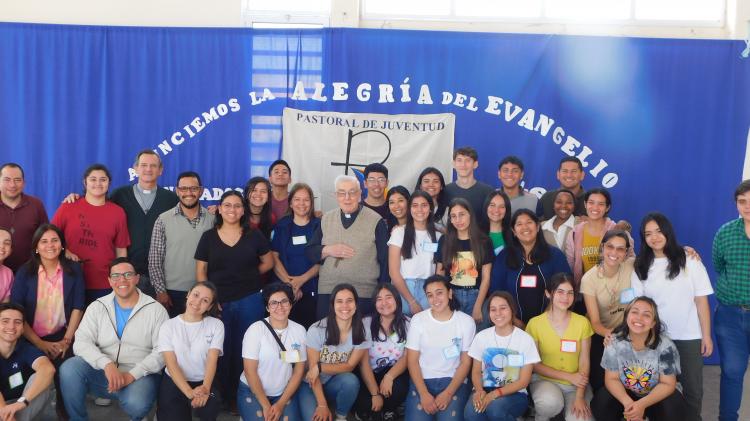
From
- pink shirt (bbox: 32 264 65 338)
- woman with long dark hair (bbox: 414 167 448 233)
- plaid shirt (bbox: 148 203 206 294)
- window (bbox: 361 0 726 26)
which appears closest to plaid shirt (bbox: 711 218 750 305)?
woman with long dark hair (bbox: 414 167 448 233)

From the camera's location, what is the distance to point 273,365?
337 centimetres

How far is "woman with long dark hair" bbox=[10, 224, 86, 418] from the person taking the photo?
Result: 139 inches

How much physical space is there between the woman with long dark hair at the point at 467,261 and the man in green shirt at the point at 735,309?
4.20 ft

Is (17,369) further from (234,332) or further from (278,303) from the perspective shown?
(278,303)

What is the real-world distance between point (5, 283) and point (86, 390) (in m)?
0.81

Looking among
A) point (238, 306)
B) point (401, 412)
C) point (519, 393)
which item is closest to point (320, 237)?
point (238, 306)

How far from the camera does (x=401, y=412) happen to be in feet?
12.3

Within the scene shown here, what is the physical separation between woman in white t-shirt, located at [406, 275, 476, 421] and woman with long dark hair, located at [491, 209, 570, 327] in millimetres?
344

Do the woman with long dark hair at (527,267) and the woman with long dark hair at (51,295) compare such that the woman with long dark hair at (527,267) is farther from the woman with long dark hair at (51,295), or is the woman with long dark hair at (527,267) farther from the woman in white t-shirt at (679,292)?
the woman with long dark hair at (51,295)

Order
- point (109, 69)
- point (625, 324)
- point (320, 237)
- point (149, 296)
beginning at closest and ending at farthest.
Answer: point (625, 324), point (149, 296), point (320, 237), point (109, 69)

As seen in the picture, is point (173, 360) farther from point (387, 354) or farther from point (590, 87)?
point (590, 87)

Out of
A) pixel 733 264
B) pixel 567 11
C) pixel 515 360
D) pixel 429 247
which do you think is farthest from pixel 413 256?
pixel 567 11

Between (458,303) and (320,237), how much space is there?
91 cm

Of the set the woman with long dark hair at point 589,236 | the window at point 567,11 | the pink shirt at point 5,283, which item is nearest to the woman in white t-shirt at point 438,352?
the woman with long dark hair at point 589,236
